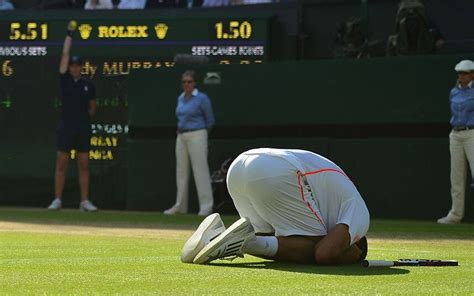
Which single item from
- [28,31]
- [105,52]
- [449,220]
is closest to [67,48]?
[105,52]

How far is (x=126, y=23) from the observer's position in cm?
1742

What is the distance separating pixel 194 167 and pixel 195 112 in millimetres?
740

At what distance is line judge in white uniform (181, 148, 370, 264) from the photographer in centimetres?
811

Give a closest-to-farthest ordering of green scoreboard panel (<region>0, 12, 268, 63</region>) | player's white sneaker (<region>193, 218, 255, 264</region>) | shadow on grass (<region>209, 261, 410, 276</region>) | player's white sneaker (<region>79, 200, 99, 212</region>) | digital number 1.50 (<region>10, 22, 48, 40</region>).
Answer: shadow on grass (<region>209, 261, 410, 276</region>) → player's white sneaker (<region>193, 218, 255, 264</region>) → green scoreboard panel (<region>0, 12, 268, 63</region>) → player's white sneaker (<region>79, 200, 99, 212</region>) → digital number 1.50 (<region>10, 22, 48, 40</region>)

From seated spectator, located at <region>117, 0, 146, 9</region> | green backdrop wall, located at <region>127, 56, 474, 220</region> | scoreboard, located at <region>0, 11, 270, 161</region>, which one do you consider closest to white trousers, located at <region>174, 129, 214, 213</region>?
green backdrop wall, located at <region>127, 56, 474, 220</region>

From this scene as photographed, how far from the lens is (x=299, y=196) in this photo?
26.7 feet

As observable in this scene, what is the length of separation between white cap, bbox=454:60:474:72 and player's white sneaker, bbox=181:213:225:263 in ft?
22.6

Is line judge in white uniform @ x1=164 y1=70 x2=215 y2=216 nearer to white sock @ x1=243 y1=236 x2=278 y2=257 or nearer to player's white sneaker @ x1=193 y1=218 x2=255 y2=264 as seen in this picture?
white sock @ x1=243 y1=236 x2=278 y2=257

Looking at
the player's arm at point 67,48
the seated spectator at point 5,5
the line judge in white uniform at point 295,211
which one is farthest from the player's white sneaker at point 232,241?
the seated spectator at point 5,5

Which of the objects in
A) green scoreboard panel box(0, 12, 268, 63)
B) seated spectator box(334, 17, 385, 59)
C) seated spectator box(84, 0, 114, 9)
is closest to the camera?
seated spectator box(334, 17, 385, 59)

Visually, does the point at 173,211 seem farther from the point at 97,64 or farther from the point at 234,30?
the point at 234,30

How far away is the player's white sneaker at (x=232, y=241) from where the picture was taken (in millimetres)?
7871

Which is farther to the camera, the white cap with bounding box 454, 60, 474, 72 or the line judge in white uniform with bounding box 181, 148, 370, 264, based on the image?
the white cap with bounding box 454, 60, 474, 72

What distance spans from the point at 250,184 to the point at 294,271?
2.25 feet
